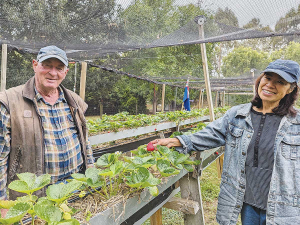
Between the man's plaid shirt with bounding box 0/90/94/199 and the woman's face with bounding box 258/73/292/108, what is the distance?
1374 mm

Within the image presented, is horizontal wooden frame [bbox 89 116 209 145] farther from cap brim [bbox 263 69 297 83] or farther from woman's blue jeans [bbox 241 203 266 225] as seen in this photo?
cap brim [bbox 263 69 297 83]

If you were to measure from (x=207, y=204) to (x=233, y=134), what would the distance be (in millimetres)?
2270

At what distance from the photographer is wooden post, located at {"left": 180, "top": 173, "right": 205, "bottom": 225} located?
179cm

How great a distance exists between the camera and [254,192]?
4.55ft

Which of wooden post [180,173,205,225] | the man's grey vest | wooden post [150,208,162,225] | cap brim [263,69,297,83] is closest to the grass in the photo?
wooden post [150,208,162,225]

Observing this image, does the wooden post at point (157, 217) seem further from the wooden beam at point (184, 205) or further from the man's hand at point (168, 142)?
the man's hand at point (168, 142)

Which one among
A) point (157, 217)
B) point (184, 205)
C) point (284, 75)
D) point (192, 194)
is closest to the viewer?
point (284, 75)

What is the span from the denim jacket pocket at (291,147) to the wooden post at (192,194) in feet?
2.38

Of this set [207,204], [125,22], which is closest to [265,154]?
[207,204]

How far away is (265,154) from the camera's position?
1.35 meters

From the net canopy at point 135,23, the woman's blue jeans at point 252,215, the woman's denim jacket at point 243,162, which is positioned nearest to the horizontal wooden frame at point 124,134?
the net canopy at point 135,23

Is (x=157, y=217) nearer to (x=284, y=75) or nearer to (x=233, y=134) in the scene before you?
(x=233, y=134)

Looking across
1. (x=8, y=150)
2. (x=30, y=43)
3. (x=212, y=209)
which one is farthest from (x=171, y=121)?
(x=8, y=150)

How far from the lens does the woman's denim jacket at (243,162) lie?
1.27 m
